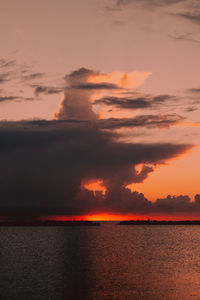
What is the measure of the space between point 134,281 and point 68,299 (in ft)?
50.7

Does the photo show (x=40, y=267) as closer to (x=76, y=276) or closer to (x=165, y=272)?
(x=76, y=276)

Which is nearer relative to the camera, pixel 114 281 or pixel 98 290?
pixel 98 290

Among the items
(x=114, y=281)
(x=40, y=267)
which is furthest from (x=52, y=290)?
(x=40, y=267)

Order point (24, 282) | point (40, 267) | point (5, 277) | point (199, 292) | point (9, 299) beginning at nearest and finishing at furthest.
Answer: point (9, 299) < point (199, 292) < point (24, 282) < point (5, 277) < point (40, 267)

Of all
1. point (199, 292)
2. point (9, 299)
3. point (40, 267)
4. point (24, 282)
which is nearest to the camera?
point (9, 299)

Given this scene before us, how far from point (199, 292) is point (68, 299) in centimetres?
1640

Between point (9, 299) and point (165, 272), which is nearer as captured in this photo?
point (9, 299)

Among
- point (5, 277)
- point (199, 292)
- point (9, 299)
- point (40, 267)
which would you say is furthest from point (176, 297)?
point (40, 267)

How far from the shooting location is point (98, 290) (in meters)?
53.8

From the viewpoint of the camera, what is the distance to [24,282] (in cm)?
5978

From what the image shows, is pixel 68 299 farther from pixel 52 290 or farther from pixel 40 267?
pixel 40 267

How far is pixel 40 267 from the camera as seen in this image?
77625 mm

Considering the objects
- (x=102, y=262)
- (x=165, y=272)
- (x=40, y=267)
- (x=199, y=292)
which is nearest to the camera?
(x=199, y=292)

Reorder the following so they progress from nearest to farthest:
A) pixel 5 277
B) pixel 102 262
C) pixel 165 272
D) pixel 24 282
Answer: pixel 24 282 → pixel 5 277 → pixel 165 272 → pixel 102 262
